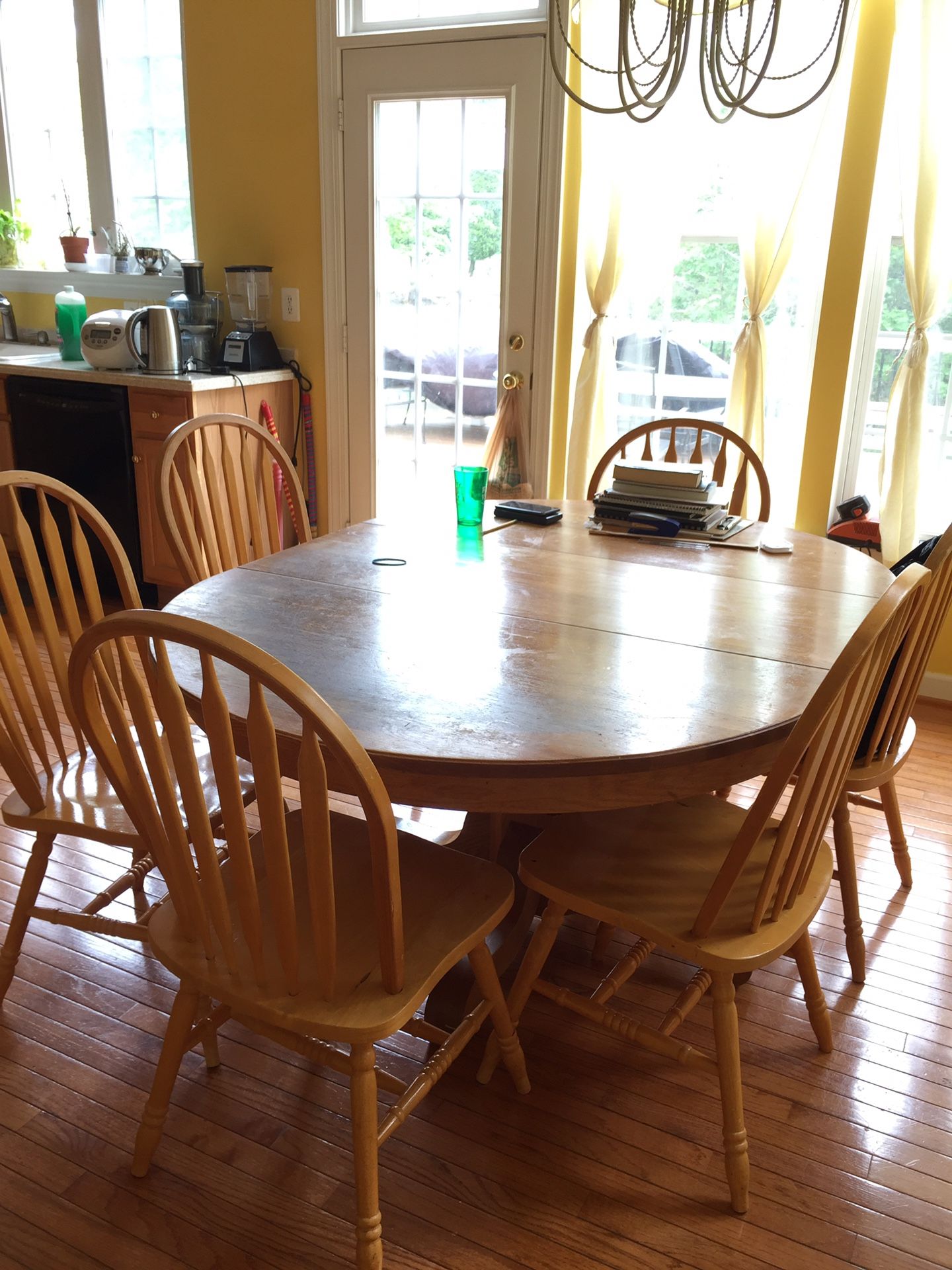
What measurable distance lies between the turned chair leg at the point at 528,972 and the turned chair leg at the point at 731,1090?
0.87 ft

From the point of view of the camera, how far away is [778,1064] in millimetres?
1751

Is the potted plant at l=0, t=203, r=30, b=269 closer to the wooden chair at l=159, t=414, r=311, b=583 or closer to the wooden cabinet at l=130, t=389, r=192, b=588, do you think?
the wooden cabinet at l=130, t=389, r=192, b=588

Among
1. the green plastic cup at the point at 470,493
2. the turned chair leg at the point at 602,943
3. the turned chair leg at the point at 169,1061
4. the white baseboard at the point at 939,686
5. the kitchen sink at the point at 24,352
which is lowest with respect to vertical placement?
the turned chair leg at the point at 602,943

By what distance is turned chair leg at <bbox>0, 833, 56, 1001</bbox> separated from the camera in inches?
68.1

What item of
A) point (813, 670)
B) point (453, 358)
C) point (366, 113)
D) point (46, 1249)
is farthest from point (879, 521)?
point (46, 1249)

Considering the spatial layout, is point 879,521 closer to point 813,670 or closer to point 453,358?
point 453,358

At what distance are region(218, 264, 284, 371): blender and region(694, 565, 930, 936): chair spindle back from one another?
288 centimetres

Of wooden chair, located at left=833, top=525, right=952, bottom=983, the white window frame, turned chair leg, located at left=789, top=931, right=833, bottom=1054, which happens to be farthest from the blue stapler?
the white window frame

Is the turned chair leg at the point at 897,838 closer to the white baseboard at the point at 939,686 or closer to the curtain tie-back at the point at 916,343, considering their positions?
the white baseboard at the point at 939,686

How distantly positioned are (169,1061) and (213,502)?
4.20 feet

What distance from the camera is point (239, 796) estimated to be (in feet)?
3.76

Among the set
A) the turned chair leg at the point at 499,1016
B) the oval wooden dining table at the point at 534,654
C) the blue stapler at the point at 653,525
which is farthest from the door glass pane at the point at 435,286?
the turned chair leg at the point at 499,1016

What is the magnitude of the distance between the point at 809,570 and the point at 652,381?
1.62 metres

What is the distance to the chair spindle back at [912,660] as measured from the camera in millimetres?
1699
